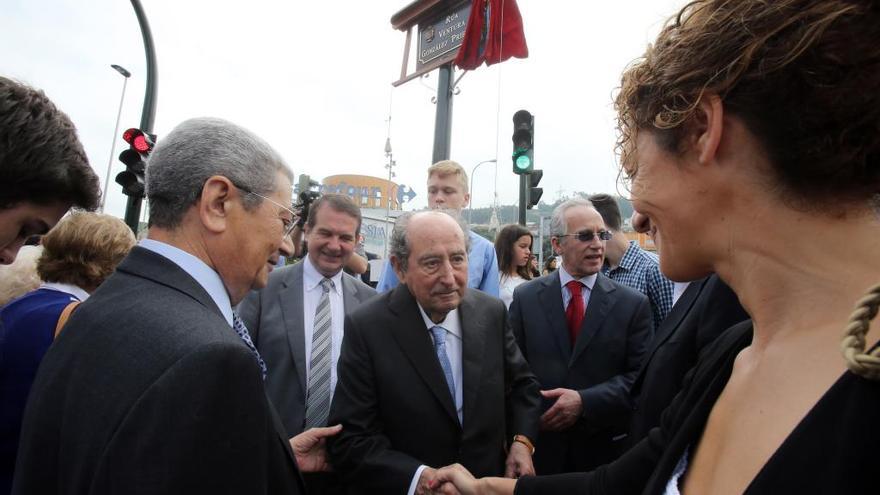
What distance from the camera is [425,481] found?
7.21 ft

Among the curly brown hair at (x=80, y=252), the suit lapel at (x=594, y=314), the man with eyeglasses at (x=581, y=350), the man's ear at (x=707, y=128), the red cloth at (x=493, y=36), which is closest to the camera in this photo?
the man's ear at (x=707, y=128)

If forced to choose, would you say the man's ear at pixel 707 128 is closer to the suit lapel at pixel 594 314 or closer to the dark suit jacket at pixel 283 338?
the suit lapel at pixel 594 314

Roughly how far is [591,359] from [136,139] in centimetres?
639

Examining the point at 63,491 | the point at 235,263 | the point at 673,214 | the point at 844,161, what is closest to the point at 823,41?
the point at 844,161

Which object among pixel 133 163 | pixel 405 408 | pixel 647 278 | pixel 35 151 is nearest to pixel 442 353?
pixel 405 408

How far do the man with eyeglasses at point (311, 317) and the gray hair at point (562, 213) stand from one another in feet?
5.19

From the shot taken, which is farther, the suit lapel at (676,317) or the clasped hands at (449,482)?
the suit lapel at (676,317)

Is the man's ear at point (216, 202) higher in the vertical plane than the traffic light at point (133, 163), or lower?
lower

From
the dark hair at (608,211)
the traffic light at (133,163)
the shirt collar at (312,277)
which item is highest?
the traffic light at (133,163)

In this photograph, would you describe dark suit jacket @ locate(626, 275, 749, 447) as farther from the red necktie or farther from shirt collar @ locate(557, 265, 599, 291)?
shirt collar @ locate(557, 265, 599, 291)

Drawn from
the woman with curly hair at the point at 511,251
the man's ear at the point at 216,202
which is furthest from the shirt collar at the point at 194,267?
the woman with curly hair at the point at 511,251

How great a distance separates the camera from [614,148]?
1.38 meters

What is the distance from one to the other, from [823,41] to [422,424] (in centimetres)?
210

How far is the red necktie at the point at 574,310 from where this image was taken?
3.55m
